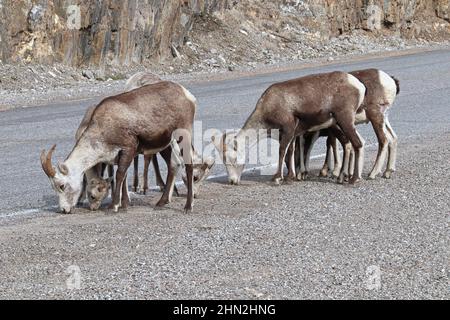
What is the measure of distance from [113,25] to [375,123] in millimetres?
19650

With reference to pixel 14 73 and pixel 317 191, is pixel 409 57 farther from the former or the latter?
pixel 317 191

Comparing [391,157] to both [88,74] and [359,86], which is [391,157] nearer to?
[359,86]

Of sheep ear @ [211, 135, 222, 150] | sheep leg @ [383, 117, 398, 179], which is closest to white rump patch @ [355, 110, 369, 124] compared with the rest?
sheep leg @ [383, 117, 398, 179]

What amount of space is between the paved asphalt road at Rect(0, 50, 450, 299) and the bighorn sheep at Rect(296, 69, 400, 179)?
25cm

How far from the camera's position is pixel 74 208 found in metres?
10.9

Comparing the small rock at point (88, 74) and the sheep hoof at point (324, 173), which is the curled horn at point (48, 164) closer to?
the sheep hoof at point (324, 173)

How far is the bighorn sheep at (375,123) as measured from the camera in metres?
12.5

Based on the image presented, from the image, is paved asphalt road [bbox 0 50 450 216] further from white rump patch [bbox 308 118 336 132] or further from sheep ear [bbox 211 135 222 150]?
white rump patch [bbox 308 118 336 132]

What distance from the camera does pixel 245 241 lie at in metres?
9.00

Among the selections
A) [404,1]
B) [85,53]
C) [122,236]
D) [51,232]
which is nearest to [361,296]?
[122,236]

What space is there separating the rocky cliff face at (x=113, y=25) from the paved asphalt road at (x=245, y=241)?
1418cm

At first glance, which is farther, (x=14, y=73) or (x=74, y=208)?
(x=14, y=73)

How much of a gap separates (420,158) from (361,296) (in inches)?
291
